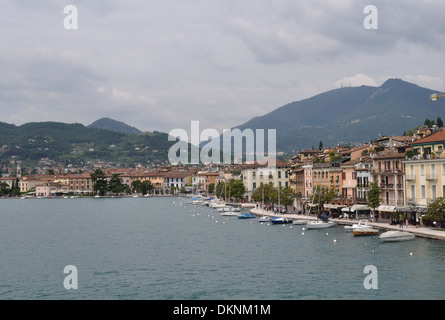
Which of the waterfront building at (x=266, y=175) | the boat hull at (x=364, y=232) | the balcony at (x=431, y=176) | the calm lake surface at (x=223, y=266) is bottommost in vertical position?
the calm lake surface at (x=223, y=266)

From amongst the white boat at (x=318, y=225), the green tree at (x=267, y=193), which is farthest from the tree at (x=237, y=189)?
the white boat at (x=318, y=225)

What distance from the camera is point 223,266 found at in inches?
1624

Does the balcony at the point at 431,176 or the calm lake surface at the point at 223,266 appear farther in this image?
the balcony at the point at 431,176

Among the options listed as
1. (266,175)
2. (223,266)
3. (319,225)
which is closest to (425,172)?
(319,225)

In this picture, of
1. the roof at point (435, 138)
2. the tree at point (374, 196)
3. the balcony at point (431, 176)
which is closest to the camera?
the balcony at point (431, 176)

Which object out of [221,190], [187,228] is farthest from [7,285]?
[221,190]

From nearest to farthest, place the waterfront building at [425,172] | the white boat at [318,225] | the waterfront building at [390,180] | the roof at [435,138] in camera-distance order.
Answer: the waterfront building at [425,172] < the roof at [435,138] < the waterfront building at [390,180] < the white boat at [318,225]

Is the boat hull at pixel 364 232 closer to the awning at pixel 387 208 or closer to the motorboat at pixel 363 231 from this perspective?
the motorboat at pixel 363 231

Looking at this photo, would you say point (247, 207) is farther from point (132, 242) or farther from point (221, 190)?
point (132, 242)

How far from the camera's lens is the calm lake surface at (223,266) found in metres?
32.9

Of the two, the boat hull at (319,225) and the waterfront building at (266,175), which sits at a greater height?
the waterfront building at (266,175)

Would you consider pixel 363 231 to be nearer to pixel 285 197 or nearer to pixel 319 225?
pixel 319 225

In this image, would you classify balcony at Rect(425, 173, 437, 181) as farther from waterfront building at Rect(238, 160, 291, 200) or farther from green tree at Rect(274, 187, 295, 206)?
waterfront building at Rect(238, 160, 291, 200)

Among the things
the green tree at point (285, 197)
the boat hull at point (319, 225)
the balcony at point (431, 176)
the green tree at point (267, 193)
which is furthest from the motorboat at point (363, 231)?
the green tree at point (267, 193)
